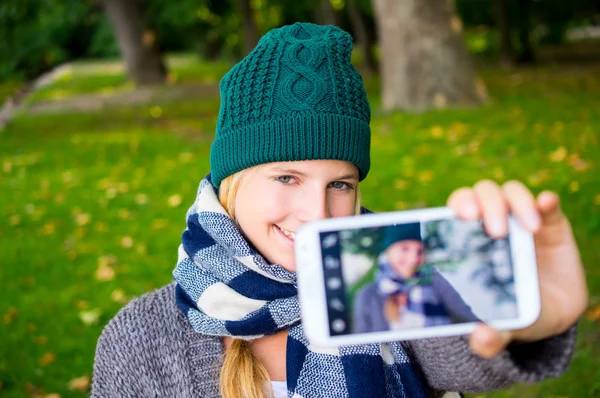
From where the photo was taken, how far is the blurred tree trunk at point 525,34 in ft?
65.4

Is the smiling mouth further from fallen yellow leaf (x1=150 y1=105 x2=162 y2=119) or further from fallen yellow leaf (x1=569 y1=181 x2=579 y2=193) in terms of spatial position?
fallen yellow leaf (x1=150 y1=105 x2=162 y2=119)

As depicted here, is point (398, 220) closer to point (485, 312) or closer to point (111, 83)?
point (485, 312)

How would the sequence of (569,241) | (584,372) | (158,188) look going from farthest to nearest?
(158,188) → (584,372) → (569,241)

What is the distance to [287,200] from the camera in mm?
1769

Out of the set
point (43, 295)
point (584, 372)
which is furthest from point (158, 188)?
point (584, 372)

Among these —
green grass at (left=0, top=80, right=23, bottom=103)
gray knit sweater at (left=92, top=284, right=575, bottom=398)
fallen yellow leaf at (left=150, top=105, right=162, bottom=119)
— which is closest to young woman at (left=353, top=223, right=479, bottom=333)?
gray knit sweater at (left=92, top=284, right=575, bottom=398)

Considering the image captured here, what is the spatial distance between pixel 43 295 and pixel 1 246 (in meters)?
1.30

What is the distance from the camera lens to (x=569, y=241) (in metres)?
1.42

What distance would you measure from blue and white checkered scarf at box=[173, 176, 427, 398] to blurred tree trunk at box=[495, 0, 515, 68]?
734 inches

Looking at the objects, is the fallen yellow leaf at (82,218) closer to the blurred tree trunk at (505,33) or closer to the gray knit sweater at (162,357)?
the gray knit sweater at (162,357)

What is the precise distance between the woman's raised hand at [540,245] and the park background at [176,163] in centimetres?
229

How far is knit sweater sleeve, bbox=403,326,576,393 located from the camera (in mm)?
1444

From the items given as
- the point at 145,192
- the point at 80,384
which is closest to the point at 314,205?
the point at 80,384

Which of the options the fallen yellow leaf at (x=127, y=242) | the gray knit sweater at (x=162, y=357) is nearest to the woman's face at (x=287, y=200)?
the gray knit sweater at (x=162, y=357)
